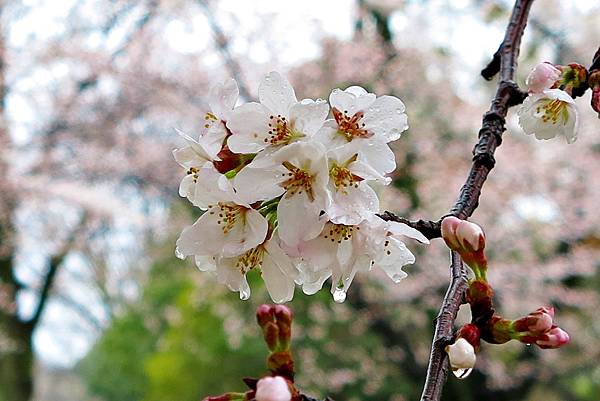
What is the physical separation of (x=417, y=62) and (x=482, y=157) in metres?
3.27

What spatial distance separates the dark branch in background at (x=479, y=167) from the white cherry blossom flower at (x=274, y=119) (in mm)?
99

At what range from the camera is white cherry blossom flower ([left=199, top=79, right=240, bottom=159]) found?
17.5 inches

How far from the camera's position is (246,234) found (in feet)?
1.42

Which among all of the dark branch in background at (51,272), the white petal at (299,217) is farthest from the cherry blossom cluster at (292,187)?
the dark branch in background at (51,272)

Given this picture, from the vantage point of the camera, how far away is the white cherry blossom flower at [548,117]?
1.63ft

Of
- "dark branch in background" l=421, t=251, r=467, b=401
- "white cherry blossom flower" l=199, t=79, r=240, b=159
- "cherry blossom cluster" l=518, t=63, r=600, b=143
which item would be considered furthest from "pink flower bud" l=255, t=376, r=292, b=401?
"cherry blossom cluster" l=518, t=63, r=600, b=143

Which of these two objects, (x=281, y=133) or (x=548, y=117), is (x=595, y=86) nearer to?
(x=548, y=117)

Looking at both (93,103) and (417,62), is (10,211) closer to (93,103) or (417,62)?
(93,103)

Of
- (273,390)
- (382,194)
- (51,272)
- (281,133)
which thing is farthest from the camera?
(51,272)

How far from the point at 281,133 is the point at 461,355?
168 millimetres

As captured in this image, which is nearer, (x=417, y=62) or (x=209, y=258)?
(x=209, y=258)

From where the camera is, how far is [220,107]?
1.50ft

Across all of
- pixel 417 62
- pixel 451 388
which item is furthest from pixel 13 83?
pixel 451 388

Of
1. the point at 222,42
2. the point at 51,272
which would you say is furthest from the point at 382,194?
the point at 51,272
